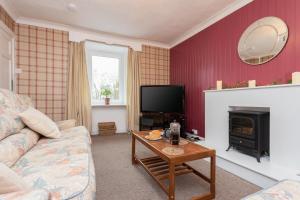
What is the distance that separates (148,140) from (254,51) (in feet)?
6.63

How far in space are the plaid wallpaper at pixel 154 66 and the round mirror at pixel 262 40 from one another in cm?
221

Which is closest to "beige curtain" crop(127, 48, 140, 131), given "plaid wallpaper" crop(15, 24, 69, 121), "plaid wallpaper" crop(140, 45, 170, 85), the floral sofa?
"plaid wallpaper" crop(140, 45, 170, 85)

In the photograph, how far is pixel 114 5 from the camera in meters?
2.66

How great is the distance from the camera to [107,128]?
3.94 meters

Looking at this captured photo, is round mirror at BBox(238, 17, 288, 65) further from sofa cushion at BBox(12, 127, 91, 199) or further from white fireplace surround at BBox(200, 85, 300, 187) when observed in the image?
sofa cushion at BBox(12, 127, 91, 199)

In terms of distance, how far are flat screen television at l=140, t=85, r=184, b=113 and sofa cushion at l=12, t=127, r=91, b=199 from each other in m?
2.32

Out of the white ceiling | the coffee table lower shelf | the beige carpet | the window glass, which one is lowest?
the beige carpet

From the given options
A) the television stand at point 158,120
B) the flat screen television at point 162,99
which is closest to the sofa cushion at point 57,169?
the television stand at point 158,120

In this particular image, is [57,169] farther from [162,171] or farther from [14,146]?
[162,171]

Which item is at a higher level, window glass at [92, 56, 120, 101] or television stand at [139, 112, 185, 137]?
window glass at [92, 56, 120, 101]

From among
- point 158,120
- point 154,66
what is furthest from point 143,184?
point 154,66

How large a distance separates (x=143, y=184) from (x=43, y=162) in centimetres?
102

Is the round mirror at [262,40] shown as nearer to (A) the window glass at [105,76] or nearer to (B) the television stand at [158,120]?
(B) the television stand at [158,120]

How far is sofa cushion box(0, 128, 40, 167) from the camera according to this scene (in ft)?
3.56
